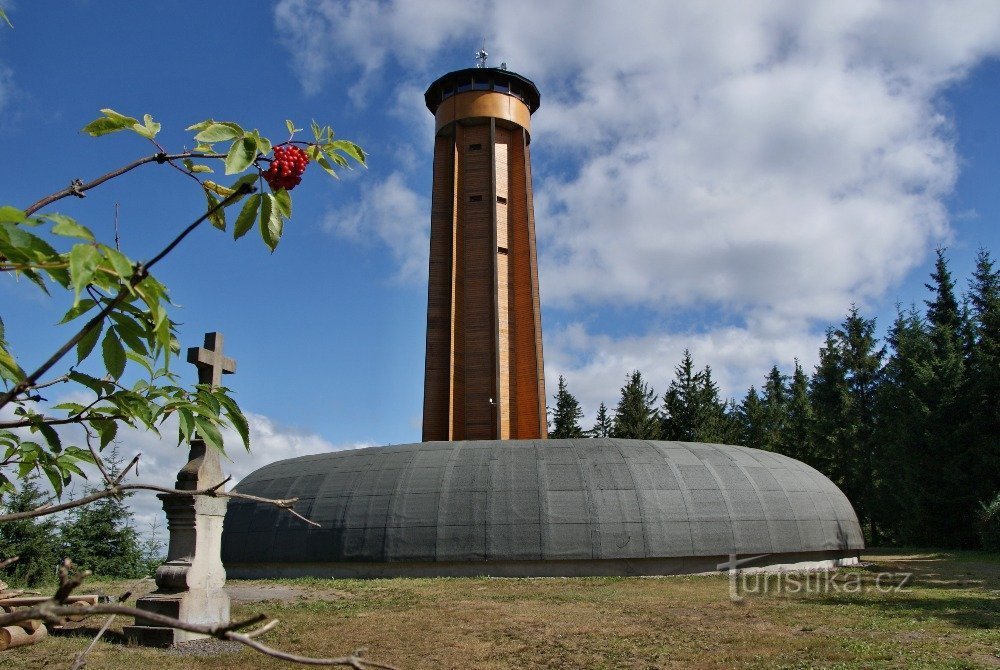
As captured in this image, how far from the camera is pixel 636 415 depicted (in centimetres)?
5119

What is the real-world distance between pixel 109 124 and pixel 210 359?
1048 centimetres

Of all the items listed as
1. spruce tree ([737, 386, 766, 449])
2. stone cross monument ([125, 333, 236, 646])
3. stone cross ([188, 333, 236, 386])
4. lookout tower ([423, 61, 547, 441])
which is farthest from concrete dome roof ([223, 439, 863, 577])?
spruce tree ([737, 386, 766, 449])

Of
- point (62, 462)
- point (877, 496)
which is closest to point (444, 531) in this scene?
point (62, 462)

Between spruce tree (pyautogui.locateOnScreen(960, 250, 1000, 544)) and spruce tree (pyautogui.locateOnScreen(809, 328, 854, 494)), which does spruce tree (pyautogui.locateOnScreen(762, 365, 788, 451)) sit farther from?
spruce tree (pyautogui.locateOnScreen(960, 250, 1000, 544))

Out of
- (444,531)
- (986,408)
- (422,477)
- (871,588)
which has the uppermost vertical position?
(986,408)

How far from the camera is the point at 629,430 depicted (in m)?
50.9

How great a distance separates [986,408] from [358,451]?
32340mm

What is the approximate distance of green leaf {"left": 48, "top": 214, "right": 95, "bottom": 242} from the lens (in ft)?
5.27

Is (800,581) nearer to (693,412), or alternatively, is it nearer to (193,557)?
(193,557)

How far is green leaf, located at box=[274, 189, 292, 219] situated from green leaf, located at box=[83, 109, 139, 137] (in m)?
0.49

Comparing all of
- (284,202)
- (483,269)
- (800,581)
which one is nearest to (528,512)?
(800,581)

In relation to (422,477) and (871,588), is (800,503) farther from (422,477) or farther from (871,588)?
(422,477)

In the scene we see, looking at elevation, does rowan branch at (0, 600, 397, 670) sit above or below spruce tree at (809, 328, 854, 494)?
below

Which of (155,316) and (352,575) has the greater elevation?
(155,316)
